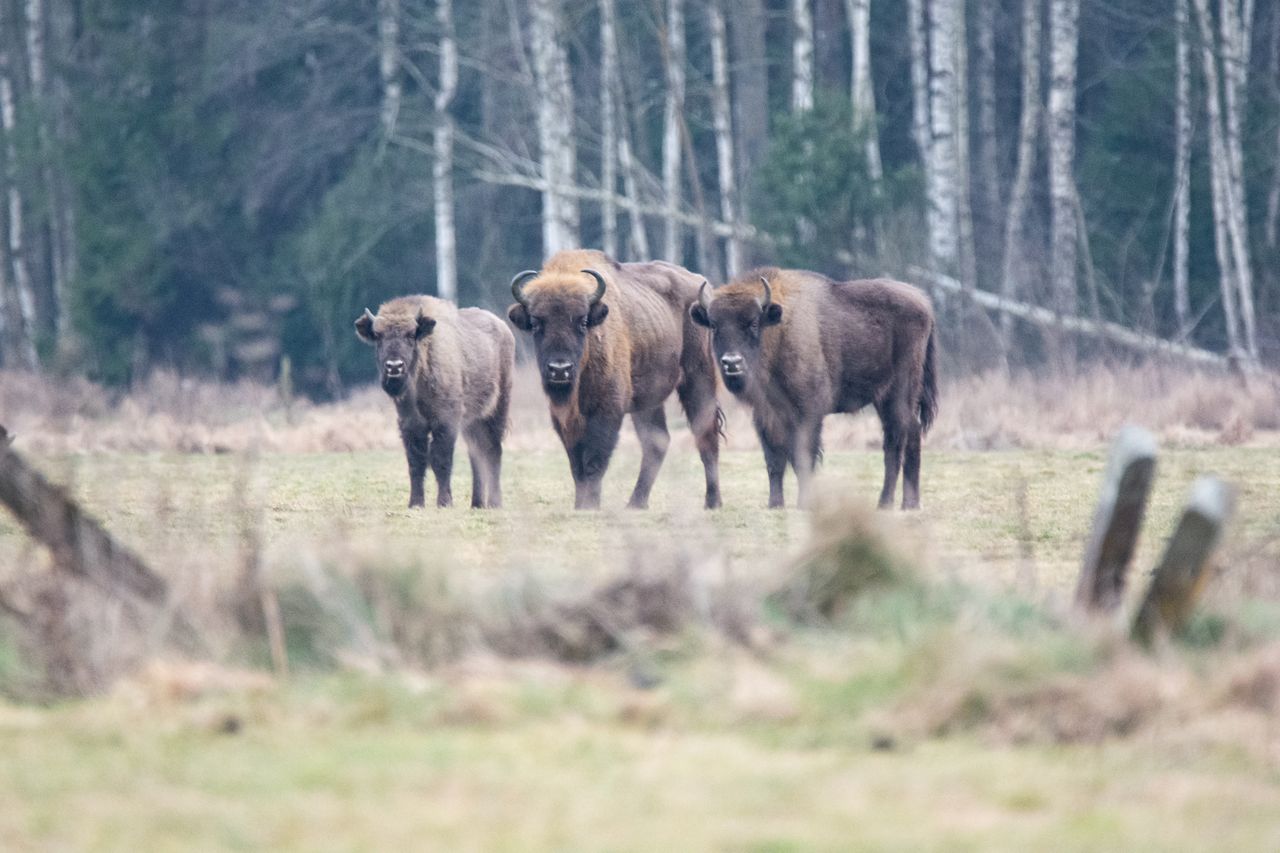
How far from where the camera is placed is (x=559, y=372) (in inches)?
578

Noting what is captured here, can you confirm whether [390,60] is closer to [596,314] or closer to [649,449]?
[649,449]

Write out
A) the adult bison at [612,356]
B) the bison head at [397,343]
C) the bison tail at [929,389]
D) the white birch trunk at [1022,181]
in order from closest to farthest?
the adult bison at [612,356], the bison head at [397,343], the bison tail at [929,389], the white birch trunk at [1022,181]

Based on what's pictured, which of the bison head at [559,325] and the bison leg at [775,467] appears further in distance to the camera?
the bison leg at [775,467]

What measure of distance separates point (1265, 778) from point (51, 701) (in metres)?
4.08

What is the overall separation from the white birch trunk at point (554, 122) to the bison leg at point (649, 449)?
1307 cm

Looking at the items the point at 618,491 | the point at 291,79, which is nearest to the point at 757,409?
the point at 618,491

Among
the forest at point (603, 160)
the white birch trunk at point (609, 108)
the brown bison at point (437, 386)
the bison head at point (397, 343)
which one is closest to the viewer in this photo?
the bison head at point (397, 343)

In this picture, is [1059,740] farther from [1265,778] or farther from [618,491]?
[618,491]

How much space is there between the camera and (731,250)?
33.6 m

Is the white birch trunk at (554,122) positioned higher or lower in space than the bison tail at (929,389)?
higher

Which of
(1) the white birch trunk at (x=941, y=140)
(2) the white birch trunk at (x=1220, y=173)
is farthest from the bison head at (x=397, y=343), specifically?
(2) the white birch trunk at (x=1220, y=173)

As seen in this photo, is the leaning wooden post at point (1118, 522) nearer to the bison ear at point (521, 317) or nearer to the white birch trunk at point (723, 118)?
the bison ear at point (521, 317)

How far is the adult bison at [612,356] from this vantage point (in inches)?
584

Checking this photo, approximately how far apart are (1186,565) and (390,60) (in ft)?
104
